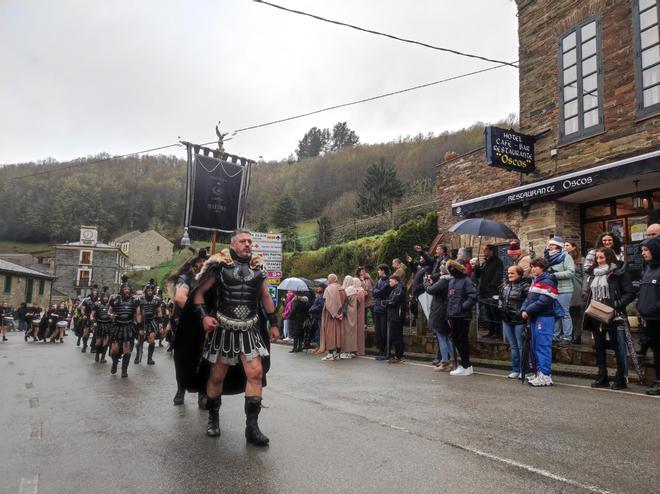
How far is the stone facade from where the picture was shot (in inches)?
3012

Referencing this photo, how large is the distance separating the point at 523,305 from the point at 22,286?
53.1 meters

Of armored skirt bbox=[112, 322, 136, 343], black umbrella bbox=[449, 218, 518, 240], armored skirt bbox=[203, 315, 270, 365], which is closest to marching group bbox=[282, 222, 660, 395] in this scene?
black umbrella bbox=[449, 218, 518, 240]

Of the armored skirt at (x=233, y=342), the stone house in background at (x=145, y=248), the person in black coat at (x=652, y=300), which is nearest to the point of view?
the armored skirt at (x=233, y=342)

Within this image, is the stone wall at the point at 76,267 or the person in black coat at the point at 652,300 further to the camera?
the stone wall at the point at 76,267

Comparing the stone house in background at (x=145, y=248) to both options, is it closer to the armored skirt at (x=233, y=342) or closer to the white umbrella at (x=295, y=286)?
the white umbrella at (x=295, y=286)

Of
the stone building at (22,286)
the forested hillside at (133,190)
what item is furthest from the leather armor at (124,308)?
the forested hillside at (133,190)

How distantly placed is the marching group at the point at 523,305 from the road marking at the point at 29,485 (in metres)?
6.40

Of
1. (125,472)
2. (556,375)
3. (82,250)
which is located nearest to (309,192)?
(82,250)

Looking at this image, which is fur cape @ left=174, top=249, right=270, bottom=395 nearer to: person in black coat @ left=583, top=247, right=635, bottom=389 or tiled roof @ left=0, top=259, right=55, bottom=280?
person in black coat @ left=583, top=247, right=635, bottom=389

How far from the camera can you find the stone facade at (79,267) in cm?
7650

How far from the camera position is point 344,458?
418cm

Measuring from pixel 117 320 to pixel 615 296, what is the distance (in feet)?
29.1

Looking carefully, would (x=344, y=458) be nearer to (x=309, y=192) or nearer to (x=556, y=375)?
(x=556, y=375)

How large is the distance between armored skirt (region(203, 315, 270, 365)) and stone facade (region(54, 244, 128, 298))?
3030 inches
